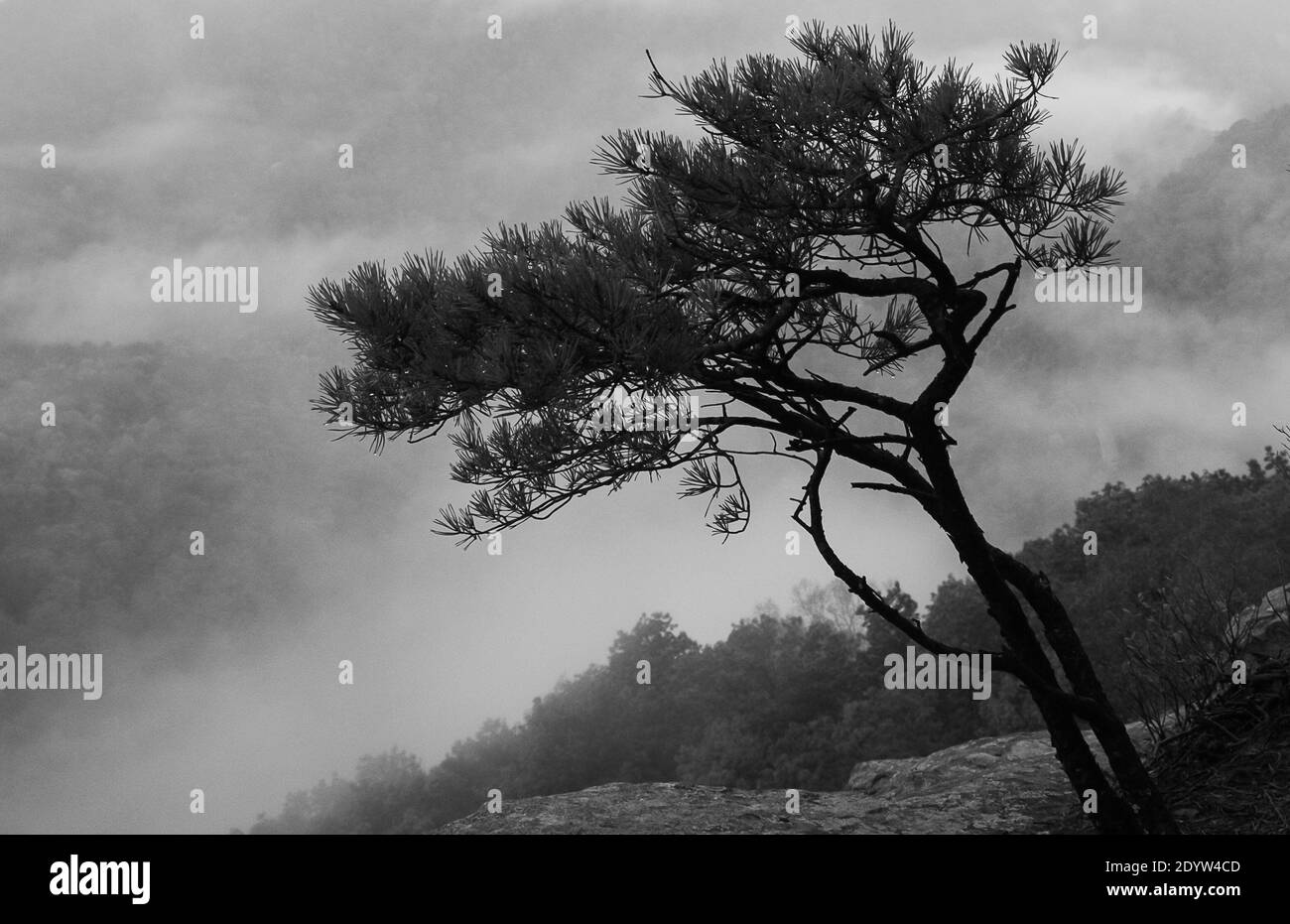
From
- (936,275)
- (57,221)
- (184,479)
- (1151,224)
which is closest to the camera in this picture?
(936,275)

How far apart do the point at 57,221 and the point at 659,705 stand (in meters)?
38.0

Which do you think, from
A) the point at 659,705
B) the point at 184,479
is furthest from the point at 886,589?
the point at 184,479

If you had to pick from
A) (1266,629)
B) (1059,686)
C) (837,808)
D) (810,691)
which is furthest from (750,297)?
(810,691)

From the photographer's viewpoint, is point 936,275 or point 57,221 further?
point 57,221

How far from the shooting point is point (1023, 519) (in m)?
27.4

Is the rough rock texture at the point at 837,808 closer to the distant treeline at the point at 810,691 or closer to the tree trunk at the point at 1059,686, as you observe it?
the tree trunk at the point at 1059,686

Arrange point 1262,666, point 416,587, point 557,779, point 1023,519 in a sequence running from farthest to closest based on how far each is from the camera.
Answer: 1. point 416,587
2. point 1023,519
3. point 557,779
4. point 1262,666

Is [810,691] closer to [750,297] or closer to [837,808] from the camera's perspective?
[837,808]

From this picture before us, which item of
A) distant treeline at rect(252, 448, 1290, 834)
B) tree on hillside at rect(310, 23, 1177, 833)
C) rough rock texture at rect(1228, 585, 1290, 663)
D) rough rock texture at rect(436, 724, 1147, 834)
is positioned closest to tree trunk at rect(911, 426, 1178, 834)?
tree on hillside at rect(310, 23, 1177, 833)

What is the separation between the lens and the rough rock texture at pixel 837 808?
17.1ft

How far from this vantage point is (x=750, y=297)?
14.6 feet

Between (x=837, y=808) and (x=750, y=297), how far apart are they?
306 centimetres

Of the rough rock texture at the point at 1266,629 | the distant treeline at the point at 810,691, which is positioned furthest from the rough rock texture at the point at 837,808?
the distant treeline at the point at 810,691
